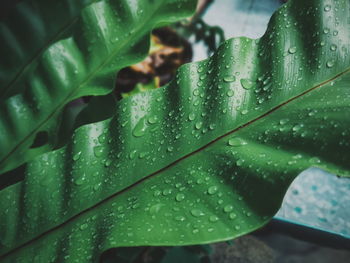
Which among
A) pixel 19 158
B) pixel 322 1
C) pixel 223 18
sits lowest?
pixel 223 18

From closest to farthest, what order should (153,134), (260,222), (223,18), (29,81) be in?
(260,222) < (153,134) < (29,81) < (223,18)

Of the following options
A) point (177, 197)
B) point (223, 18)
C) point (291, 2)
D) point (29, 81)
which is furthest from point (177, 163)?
point (223, 18)

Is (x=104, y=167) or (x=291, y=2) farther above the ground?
(x=291, y=2)

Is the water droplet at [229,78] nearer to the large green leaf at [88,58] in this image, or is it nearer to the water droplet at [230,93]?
the water droplet at [230,93]

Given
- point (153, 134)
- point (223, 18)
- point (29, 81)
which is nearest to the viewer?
point (153, 134)

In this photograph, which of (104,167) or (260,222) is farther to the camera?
(104,167)

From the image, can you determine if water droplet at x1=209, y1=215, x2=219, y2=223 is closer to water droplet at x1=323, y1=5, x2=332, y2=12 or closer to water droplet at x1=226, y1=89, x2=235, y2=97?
water droplet at x1=226, y1=89, x2=235, y2=97

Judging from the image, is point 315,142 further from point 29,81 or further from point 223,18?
point 223,18
